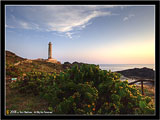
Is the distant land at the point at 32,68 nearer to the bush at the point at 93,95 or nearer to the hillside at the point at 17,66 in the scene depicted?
the hillside at the point at 17,66

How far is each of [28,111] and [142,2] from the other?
3.74 meters

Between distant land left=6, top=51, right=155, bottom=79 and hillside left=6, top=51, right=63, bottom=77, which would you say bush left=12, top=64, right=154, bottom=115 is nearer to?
distant land left=6, top=51, right=155, bottom=79

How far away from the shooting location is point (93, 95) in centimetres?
235

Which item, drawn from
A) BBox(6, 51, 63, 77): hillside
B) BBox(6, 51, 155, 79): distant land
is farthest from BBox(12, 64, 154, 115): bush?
BBox(6, 51, 63, 77): hillside

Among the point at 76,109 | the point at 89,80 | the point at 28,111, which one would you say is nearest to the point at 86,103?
the point at 76,109

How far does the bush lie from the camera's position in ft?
7.39

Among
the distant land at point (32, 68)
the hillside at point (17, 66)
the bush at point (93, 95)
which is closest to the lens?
the bush at point (93, 95)

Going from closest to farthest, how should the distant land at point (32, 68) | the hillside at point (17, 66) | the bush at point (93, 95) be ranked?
the bush at point (93, 95), the distant land at point (32, 68), the hillside at point (17, 66)

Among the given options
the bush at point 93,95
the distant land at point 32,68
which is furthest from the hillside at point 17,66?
the bush at point 93,95

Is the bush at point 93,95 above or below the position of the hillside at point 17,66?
below

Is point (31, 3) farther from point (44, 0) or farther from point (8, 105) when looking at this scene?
point (8, 105)

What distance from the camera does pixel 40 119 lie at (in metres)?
2.28

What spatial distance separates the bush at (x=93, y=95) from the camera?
2.25 metres

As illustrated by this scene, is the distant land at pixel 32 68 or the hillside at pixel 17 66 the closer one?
the distant land at pixel 32 68
